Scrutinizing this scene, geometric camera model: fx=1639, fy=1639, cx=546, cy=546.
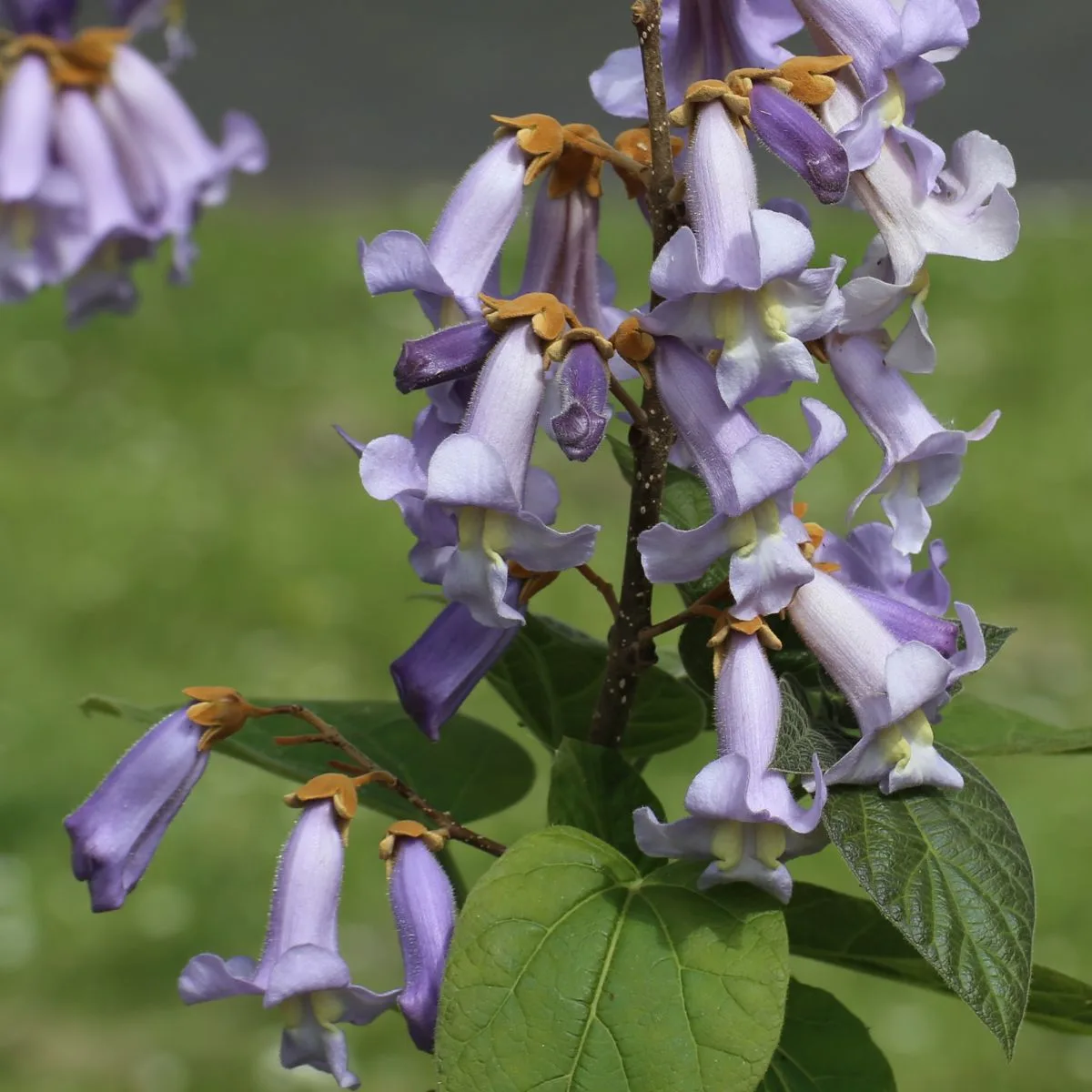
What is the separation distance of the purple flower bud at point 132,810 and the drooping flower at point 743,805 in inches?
12.2

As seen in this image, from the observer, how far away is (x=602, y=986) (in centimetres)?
90

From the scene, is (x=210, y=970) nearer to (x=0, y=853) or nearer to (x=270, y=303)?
(x=0, y=853)

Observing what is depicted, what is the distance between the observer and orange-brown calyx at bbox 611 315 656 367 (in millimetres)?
921

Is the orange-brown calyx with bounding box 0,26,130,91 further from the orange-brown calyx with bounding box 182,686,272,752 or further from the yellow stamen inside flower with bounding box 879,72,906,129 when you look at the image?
the yellow stamen inside flower with bounding box 879,72,906,129

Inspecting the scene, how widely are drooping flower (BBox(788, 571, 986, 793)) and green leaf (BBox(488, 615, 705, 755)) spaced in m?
0.20

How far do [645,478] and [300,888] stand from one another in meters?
0.32

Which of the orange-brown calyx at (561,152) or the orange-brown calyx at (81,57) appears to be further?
the orange-brown calyx at (81,57)

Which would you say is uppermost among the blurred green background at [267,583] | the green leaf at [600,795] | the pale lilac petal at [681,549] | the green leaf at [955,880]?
the pale lilac petal at [681,549]

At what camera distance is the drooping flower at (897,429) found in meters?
0.98

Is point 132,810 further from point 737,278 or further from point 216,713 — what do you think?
point 737,278

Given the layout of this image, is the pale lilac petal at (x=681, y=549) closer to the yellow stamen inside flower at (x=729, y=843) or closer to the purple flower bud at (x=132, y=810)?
the yellow stamen inside flower at (x=729, y=843)

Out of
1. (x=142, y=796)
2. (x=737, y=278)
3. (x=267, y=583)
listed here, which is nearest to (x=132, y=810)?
(x=142, y=796)

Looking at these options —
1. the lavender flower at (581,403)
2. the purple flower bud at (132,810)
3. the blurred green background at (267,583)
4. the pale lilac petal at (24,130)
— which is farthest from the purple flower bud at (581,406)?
the blurred green background at (267,583)

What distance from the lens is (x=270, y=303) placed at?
512 centimetres
